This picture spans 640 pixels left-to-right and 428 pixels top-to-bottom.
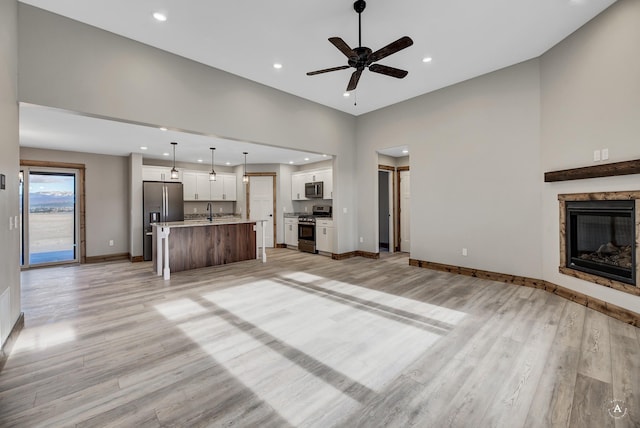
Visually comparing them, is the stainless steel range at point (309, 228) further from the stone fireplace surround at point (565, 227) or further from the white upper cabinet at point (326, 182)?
the stone fireplace surround at point (565, 227)

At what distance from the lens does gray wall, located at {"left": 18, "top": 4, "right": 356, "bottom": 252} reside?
302cm

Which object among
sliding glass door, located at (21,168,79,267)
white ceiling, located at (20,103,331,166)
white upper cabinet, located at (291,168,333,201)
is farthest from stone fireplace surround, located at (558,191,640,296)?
sliding glass door, located at (21,168,79,267)

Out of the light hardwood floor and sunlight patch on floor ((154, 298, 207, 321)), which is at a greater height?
sunlight patch on floor ((154, 298, 207, 321))

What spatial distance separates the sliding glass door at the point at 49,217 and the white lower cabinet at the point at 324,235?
580cm

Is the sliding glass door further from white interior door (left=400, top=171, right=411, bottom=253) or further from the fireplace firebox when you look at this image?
the fireplace firebox

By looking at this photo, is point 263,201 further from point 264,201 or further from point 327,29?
point 327,29

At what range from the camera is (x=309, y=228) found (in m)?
7.68

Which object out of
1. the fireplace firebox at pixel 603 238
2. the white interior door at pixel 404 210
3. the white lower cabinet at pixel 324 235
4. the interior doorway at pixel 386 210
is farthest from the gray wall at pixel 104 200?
the fireplace firebox at pixel 603 238

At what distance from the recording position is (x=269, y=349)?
2477 mm

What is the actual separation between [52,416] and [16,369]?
2.99 feet

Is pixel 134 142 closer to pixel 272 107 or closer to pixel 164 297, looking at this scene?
pixel 272 107

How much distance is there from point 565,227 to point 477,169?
1.54 m

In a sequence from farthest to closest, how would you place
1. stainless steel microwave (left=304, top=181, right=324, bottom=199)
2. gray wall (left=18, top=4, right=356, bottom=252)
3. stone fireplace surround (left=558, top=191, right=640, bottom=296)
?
stainless steel microwave (left=304, top=181, right=324, bottom=199)
gray wall (left=18, top=4, right=356, bottom=252)
stone fireplace surround (left=558, top=191, right=640, bottom=296)

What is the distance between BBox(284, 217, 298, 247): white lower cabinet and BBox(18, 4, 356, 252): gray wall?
319 cm
